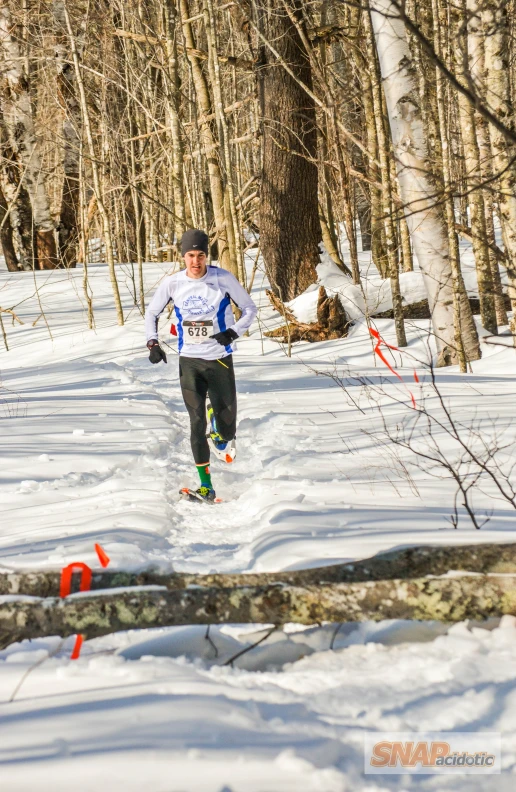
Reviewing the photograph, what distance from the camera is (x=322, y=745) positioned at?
216 cm

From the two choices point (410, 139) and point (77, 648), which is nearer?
point (77, 648)

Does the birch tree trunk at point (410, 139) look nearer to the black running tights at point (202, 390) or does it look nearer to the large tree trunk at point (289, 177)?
the black running tights at point (202, 390)

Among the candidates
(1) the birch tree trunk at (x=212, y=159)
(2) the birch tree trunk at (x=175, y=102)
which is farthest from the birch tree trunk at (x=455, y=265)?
(1) the birch tree trunk at (x=212, y=159)

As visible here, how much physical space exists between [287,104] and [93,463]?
8.52 m

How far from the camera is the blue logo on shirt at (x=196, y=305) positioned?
618 cm

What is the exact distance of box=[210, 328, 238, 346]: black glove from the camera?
6.07 meters

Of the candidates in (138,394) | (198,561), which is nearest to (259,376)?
(138,394)

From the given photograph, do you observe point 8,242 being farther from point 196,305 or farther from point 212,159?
point 196,305

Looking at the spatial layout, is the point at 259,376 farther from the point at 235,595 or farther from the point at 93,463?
the point at 235,595

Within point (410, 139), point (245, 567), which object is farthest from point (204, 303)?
point (410, 139)

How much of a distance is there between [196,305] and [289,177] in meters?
7.50

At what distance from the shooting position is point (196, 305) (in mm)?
6176

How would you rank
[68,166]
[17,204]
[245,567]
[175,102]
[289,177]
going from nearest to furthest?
[245,567] < [175,102] < [289,177] < [68,166] < [17,204]

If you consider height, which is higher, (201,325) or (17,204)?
(17,204)
